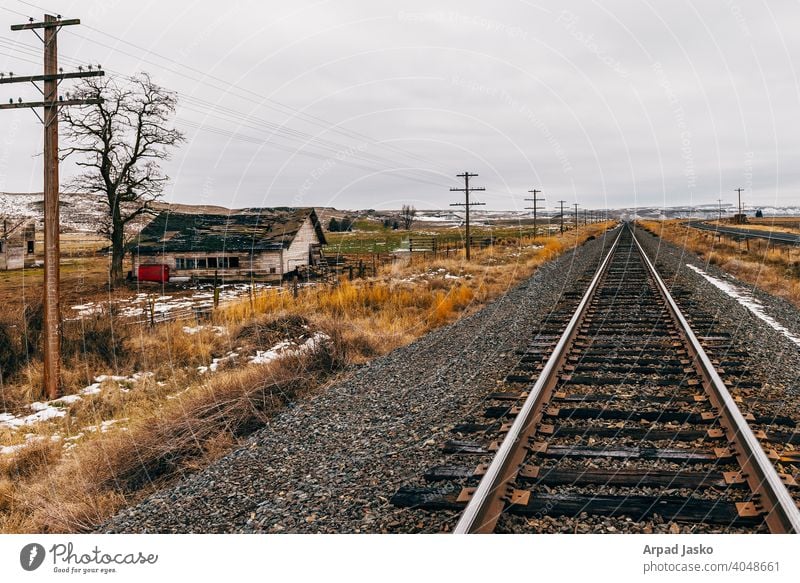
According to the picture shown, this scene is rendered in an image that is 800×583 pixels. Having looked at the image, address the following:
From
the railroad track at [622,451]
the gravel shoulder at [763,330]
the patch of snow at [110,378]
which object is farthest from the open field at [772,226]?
the patch of snow at [110,378]

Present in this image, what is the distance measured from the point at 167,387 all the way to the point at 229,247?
25.3 meters

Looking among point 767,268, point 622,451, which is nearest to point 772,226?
point 767,268

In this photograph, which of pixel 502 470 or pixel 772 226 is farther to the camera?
pixel 772 226

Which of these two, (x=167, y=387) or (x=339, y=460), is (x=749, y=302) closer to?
(x=339, y=460)

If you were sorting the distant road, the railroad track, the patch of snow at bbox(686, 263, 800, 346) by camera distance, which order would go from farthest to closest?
1. the distant road
2. the patch of snow at bbox(686, 263, 800, 346)
3. the railroad track

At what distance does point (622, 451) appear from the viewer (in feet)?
13.4

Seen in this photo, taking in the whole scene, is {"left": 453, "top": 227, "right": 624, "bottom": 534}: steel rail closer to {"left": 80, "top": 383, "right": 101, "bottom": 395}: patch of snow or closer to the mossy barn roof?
{"left": 80, "top": 383, "right": 101, "bottom": 395}: patch of snow

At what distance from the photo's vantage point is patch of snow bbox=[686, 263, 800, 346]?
906 centimetres

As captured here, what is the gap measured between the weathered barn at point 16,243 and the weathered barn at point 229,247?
16649 mm

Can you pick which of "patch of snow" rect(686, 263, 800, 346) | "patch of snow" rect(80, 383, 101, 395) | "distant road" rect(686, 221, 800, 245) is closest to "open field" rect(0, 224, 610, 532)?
"patch of snow" rect(80, 383, 101, 395)

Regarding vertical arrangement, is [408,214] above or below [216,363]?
above

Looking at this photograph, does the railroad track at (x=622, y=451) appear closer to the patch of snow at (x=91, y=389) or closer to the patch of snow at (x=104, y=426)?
the patch of snow at (x=104, y=426)

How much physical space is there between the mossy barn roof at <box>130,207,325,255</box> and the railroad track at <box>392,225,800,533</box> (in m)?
29.1

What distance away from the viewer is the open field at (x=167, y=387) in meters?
5.33
